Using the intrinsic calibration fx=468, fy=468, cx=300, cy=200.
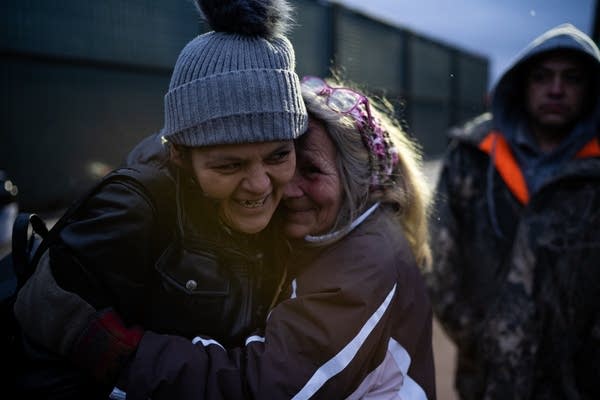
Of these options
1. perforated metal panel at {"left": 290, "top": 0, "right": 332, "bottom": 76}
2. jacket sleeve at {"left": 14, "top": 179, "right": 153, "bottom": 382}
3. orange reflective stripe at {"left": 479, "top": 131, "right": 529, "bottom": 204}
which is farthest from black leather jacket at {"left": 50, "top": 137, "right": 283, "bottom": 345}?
perforated metal panel at {"left": 290, "top": 0, "right": 332, "bottom": 76}

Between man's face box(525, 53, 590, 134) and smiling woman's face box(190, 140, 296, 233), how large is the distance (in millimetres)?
1941

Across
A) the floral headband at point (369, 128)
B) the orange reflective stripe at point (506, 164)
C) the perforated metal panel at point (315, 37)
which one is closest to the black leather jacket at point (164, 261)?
the floral headband at point (369, 128)

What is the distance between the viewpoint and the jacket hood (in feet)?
8.57

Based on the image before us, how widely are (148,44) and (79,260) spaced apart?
318cm

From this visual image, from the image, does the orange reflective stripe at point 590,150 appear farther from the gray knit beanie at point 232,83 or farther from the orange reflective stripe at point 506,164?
the gray knit beanie at point 232,83

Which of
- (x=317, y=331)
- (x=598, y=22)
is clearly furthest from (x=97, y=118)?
→ (x=598, y=22)

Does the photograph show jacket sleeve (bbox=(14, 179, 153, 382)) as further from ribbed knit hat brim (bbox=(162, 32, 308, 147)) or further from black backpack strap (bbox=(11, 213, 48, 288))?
ribbed knit hat brim (bbox=(162, 32, 308, 147))

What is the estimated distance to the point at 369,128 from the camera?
65.5 inches

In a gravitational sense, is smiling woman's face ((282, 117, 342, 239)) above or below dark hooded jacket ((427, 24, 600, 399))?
above

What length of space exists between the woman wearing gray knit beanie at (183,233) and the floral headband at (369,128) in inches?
9.8

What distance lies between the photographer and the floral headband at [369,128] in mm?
1639

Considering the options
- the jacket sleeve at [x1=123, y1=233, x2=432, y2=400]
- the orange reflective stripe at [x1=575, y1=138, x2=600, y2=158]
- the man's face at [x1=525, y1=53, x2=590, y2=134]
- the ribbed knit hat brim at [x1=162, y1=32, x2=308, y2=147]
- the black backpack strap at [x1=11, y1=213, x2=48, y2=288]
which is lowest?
the jacket sleeve at [x1=123, y1=233, x2=432, y2=400]

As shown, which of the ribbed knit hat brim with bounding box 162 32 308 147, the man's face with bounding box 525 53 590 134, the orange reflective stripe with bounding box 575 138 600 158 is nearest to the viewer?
the ribbed knit hat brim with bounding box 162 32 308 147

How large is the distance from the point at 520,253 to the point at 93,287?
7.21 feet
